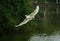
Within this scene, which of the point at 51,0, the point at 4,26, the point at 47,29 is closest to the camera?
the point at 4,26

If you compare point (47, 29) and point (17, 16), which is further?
point (47, 29)

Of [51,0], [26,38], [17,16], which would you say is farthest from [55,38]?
[51,0]

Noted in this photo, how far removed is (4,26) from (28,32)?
1.94m

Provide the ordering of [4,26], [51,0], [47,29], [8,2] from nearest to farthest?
[4,26] < [8,2] < [47,29] < [51,0]

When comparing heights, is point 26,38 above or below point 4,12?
below

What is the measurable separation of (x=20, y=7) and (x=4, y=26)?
7.68 feet

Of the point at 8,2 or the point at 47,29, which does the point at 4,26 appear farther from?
the point at 47,29

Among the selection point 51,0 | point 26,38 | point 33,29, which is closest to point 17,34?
point 26,38

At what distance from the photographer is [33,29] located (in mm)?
19281

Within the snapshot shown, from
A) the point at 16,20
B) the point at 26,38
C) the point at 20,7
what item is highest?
the point at 20,7

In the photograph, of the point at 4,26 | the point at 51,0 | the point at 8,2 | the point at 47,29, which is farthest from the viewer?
the point at 51,0

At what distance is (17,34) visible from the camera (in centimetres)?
1773

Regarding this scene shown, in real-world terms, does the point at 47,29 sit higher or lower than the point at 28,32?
higher

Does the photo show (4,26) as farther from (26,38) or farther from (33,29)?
(33,29)
